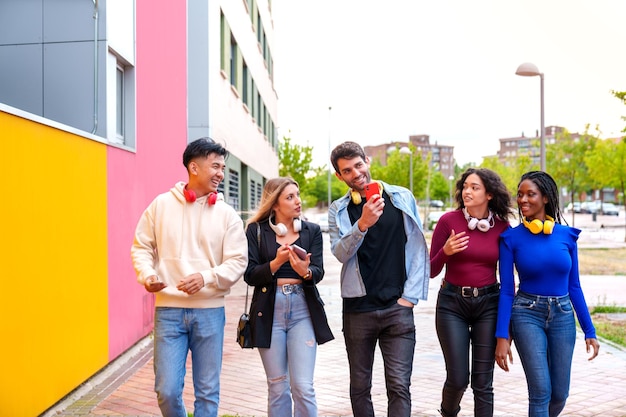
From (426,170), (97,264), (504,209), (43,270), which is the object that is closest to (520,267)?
(504,209)

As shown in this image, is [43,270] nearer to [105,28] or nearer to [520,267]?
[105,28]

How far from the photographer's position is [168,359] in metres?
4.23

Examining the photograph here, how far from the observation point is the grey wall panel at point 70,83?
24.5ft

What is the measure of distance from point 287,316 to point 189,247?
0.71m

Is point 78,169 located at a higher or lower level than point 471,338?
higher

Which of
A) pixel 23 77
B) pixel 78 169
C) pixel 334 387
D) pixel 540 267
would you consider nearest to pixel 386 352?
pixel 540 267

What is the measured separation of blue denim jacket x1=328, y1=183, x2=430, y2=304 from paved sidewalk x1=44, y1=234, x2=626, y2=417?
1.77 m

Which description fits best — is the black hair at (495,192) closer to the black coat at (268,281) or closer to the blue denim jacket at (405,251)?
the blue denim jacket at (405,251)

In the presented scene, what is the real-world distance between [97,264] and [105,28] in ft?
7.92

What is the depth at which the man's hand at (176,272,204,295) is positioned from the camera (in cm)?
407

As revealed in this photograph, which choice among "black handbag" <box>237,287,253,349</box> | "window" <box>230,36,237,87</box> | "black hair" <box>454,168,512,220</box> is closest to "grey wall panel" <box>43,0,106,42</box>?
"black handbag" <box>237,287,253,349</box>

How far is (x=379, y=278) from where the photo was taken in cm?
446

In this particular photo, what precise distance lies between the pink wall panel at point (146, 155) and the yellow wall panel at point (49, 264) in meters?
0.50

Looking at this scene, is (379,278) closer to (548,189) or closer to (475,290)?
(475,290)
